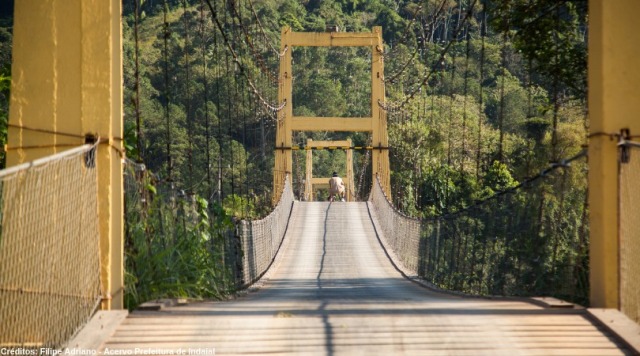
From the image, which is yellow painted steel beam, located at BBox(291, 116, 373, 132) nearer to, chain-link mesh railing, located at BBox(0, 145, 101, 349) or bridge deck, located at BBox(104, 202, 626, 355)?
bridge deck, located at BBox(104, 202, 626, 355)

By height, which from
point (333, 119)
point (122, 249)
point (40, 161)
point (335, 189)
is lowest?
point (335, 189)

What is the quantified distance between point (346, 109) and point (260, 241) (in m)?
41.2

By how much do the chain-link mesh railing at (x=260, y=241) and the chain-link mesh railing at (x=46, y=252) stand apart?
591cm

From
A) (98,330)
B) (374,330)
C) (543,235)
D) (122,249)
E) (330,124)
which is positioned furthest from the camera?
(330,124)

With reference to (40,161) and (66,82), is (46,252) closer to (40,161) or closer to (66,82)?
(40,161)

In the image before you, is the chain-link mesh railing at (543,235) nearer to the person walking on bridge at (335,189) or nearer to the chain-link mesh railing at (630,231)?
the chain-link mesh railing at (630,231)

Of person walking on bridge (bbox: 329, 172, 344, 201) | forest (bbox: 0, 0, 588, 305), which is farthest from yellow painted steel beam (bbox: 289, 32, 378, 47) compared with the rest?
person walking on bridge (bbox: 329, 172, 344, 201)

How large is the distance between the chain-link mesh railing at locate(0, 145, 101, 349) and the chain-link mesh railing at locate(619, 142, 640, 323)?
2030 millimetres

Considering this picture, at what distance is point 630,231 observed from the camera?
14.9ft

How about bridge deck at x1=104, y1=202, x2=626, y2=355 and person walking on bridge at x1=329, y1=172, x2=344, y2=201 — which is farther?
person walking on bridge at x1=329, y1=172, x2=344, y2=201

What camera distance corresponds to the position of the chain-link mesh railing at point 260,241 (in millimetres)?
11040

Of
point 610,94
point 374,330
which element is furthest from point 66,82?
point 610,94

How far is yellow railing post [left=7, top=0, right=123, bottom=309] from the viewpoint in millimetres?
4535

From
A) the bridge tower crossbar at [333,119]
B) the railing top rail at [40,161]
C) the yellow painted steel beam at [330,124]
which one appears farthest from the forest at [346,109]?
the yellow painted steel beam at [330,124]
